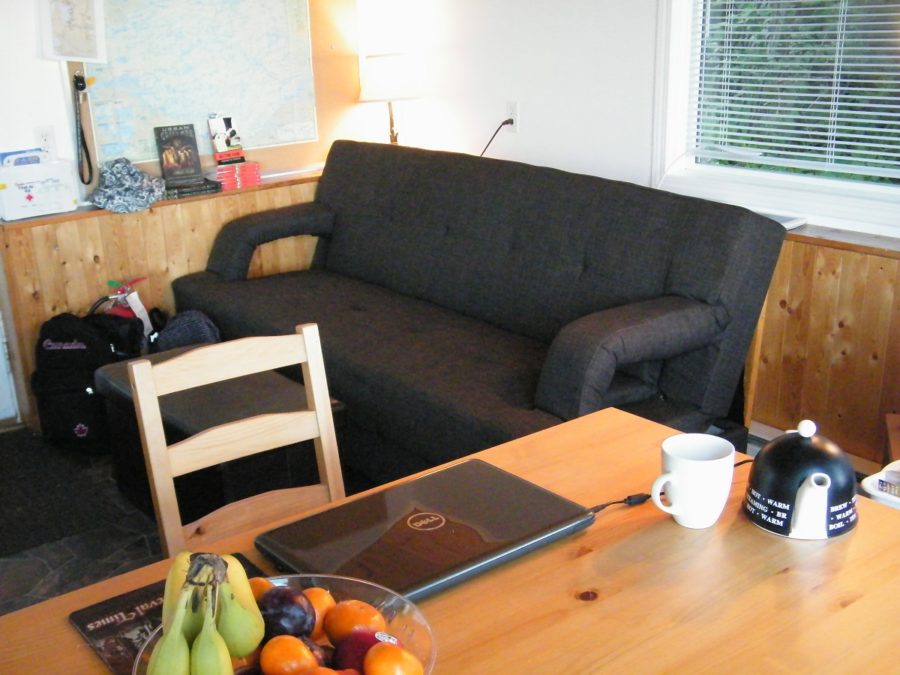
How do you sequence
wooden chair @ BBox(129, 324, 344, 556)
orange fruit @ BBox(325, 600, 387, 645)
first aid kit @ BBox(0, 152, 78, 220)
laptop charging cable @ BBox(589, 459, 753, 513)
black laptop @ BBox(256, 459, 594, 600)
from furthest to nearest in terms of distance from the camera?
first aid kit @ BBox(0, 152, 78, 220) < wooden chair @ BBox(129, 324, 344, 556) < laptop charging cable @ BBox(589, 459, 753, 513) < black laptop @ BBox(256, 459, 594, 600) < orange fruit @ BBox(325, 600, 387, 645)

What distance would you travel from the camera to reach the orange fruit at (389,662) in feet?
2.88

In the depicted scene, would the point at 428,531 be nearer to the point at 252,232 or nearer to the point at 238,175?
the point at 252,232

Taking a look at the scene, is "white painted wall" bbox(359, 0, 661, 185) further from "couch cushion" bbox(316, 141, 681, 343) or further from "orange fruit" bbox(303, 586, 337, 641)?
"orange fruit" bbox(303, 586, 337, 641)

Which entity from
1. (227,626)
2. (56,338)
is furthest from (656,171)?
(227,626)

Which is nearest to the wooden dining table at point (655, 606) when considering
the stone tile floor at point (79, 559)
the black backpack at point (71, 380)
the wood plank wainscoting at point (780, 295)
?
the stone tile floor at point (79, 559)

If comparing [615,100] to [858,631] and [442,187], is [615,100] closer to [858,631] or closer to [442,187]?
[442,187]

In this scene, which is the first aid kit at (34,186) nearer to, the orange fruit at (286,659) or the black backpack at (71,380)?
the black backpack at (71,380)

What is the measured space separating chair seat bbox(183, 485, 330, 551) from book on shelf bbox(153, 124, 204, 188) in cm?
282

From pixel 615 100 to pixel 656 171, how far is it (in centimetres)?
32

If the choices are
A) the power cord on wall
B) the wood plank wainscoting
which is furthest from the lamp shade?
the wood plank wainscoting

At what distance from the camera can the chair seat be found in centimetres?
160

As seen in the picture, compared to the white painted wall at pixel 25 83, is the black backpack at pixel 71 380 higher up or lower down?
lower down

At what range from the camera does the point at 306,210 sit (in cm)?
435

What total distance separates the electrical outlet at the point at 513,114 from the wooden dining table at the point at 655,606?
300cm
